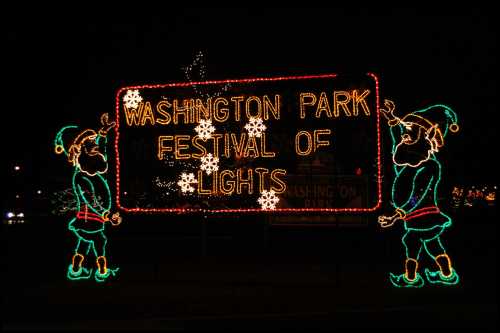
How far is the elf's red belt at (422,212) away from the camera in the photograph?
11.2 metres

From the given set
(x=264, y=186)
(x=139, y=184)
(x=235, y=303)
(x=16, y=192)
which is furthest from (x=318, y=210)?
(x=16, y=192)

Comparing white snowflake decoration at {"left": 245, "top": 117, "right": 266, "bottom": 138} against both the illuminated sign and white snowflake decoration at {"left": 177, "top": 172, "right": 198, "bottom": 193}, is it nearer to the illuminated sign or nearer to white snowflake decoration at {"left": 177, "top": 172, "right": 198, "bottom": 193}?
the illuminated sign

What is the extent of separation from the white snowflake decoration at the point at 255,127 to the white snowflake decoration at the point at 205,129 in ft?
2.52

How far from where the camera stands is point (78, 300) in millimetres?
10492

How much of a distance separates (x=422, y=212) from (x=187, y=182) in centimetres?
455

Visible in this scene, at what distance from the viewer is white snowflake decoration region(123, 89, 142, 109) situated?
12836mm

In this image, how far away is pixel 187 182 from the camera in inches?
488

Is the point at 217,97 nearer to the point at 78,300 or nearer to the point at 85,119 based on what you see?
the point at 78,300

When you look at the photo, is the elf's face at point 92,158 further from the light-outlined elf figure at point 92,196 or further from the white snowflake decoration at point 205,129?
the white snowflake decoration at point 205,129

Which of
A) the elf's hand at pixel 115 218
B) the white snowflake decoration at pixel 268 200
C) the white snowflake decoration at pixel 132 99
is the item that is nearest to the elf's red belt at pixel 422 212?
the white snowflake decoration at pixel 268 200

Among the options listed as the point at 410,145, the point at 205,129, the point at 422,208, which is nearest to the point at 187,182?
the point at 205,129

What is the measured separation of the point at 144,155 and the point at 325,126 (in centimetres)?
375

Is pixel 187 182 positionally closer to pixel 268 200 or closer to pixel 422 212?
pixel 268 200

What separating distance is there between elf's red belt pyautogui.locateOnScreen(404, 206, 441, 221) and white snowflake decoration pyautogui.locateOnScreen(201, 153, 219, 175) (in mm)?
3755
